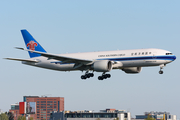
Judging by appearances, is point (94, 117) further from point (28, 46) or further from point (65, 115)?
point (28, 46)

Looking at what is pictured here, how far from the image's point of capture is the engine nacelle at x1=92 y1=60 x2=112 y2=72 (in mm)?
64938

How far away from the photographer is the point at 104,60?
65875 millimetres

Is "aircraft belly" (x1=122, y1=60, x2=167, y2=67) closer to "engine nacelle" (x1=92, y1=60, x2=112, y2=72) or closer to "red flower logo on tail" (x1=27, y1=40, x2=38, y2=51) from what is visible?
"engine nacelle" (x1=92, y1=60, x2=112, y2=72)

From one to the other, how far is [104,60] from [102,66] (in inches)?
56.6

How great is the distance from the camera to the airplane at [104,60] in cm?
6309

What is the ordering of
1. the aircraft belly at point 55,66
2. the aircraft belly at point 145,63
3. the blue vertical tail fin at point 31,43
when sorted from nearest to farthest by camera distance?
the aircraft belly at point 145,63
the aircraft belly at point 55,66
the blue vertical tail fin at point 31,43

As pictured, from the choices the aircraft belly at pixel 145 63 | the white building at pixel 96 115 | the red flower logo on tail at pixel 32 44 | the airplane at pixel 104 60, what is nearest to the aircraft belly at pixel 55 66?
the airplane at pixel 104 60

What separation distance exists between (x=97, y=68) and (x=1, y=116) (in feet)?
389

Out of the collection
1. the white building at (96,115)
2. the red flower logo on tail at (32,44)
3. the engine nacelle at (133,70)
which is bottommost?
the white building at (96,115)

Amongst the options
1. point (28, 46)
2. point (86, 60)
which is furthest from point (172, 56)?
point (28, 46)

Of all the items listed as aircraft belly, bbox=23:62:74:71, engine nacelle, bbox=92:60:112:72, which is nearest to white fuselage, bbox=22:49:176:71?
engine nacelle, bbox=92:60:112:72

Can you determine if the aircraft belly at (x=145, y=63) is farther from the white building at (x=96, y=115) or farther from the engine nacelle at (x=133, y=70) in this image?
the white building at (x=96, y=115)

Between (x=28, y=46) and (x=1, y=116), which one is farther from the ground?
(x=28, y=46)

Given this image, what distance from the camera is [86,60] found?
66.8 meters
